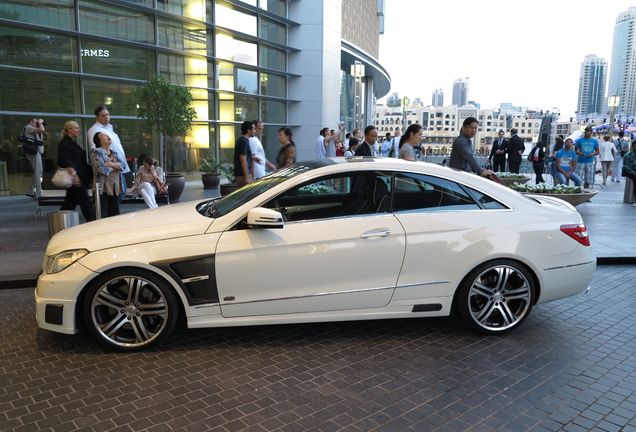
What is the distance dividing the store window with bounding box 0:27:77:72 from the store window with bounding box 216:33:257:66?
6.28 m

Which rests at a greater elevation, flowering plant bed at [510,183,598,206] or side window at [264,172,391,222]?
side window at [264,172,391,222]

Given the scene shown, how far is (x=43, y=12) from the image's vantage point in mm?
13812

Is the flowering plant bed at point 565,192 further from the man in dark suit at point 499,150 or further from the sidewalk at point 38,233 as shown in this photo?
the man in dark suit at point 499,150

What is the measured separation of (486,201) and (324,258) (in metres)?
1.64

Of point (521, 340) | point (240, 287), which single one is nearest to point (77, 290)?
point (240, 287)

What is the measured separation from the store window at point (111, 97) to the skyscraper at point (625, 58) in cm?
9112

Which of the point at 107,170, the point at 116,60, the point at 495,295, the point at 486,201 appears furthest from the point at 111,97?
the point at 495,295

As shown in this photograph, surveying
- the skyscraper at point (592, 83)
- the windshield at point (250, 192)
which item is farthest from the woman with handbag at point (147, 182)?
the skyscraper at point (592, 83)

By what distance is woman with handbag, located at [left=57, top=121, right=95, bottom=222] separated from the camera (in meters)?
7.61

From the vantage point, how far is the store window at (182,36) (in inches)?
680

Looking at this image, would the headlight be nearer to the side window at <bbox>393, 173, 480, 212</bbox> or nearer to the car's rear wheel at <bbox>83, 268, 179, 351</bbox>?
the car's rear wheel at <bbox>83, 268, 179, 351</bbox>

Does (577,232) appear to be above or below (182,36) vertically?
below

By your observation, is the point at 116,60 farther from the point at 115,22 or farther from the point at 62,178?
the point at 62,178

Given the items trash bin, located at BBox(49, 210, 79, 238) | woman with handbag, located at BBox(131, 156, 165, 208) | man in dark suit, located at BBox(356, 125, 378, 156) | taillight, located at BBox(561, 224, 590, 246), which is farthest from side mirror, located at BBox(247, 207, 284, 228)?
woman with handbag, located at BBox(131, 156, 165, 208)
